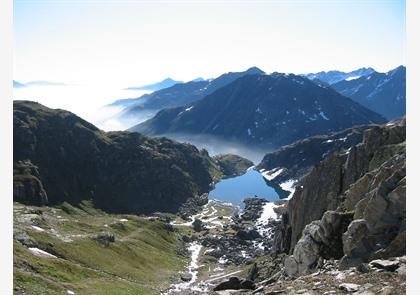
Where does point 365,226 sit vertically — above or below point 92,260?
above

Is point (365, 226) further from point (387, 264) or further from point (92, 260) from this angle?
point (92, 260)

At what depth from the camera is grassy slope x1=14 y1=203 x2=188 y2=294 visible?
68.7 metres

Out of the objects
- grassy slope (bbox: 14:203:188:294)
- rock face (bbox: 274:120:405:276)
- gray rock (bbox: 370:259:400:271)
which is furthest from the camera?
grassy slope (bbox: 14:203:188:294)

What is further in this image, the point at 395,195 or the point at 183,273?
the point at 183,273

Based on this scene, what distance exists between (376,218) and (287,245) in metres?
52.7

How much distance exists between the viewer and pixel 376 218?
35.2 metres

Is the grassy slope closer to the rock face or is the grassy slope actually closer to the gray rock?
the rock face

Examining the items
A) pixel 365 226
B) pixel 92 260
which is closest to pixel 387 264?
pixel 365 226

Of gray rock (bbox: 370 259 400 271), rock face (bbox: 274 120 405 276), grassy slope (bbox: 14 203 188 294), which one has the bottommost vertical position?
grassy slope (bbox: 14 203 188 294)

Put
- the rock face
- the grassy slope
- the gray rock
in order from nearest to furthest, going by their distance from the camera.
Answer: the gray rock → the rock face → the grassy slope

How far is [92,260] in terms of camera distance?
12094cm

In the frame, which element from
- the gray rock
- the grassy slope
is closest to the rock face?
the gray rock
